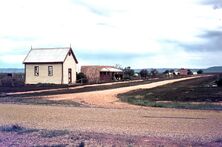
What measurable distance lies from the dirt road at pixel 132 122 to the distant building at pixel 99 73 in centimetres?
5012

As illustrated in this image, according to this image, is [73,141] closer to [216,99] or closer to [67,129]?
[67,129]

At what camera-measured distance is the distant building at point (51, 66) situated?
56.0 metres

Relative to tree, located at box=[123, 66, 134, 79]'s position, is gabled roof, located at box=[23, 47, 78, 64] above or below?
above

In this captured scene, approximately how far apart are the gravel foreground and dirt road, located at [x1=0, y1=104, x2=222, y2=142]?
38.3 inches

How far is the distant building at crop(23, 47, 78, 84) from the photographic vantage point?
55969 mm

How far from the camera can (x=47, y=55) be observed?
2274 inches

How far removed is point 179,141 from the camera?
42.6 feet

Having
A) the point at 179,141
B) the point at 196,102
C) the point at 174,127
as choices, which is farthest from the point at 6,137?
the point at 196,102

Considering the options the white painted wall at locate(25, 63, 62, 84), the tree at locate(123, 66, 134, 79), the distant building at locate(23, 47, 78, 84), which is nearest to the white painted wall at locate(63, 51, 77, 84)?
the distant building at locate(23, 47, 78, 84)

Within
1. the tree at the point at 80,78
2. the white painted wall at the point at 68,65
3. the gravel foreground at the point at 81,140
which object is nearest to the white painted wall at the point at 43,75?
the white painted wall at the point at 68,65

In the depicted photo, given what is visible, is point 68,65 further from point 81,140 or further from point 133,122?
point 81,140

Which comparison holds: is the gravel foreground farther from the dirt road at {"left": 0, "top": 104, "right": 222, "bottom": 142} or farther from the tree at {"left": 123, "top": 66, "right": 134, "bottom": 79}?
the tree at {"left": 123, "top": 66, "right": 134, "bottom": 79}

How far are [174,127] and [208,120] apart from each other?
119 inches

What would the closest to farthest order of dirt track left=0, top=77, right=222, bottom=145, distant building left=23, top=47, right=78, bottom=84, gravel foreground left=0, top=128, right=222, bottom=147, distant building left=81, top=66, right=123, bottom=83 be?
gravel foreground left=0, top=128, right=222, bottom=147, dirt track left=0, top=77, right=222, bottom=145, distant building left=23, top=47, right=78, bottom=84, distant building left=81, top=66, right=123, bottom=83
